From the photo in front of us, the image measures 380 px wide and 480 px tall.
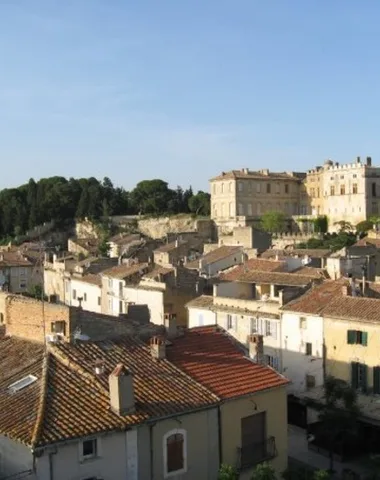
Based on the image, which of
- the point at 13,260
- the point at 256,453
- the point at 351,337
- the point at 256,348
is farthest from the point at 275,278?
the point at 13,260

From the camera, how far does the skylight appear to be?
16364 millimetres

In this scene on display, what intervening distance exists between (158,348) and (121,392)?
2888mm

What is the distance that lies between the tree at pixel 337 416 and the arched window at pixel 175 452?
9892 mm

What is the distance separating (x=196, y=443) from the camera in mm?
16359

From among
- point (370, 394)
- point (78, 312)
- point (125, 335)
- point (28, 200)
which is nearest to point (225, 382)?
point (125, 335)

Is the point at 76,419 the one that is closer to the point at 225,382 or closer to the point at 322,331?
the point at 225,382

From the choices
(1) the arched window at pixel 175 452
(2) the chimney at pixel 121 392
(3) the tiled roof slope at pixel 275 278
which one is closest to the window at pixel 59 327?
(2) the chimney at pixel 121 392

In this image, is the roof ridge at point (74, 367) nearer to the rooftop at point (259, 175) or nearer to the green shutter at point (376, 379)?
the green shutter at point (376, 379)

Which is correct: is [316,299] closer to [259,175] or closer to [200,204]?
[259,175]

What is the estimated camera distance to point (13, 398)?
1600 cm

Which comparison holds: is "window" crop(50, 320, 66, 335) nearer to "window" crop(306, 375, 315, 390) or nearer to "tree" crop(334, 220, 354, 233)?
"window" crop(306, 375, 315, 390)

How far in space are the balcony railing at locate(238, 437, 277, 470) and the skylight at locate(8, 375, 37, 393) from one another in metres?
5.44

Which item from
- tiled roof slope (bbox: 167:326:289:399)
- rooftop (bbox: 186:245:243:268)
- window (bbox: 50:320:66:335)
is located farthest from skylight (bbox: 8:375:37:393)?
rooftop (bbox: 186:245:243:268)

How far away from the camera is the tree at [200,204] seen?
114 m
